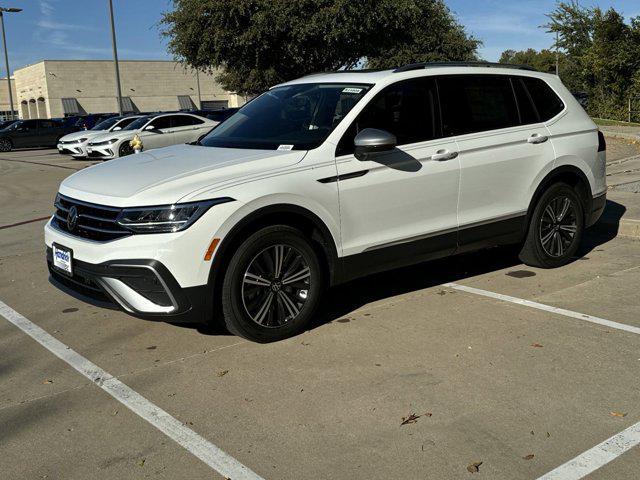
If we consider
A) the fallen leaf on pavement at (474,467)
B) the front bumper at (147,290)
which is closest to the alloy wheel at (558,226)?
the front bumper at (147,290)

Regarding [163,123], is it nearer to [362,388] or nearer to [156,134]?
[156,134]

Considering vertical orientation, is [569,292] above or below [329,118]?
below

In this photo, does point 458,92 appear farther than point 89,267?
Yes

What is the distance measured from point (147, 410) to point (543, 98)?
4611mm

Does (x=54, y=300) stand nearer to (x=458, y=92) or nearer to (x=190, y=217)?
(x=190, y=217)

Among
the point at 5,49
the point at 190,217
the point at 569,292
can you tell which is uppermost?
the point at 5,49

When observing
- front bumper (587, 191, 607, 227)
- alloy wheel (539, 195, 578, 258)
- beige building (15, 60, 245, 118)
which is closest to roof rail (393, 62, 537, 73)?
alloy wheel (539, 195, 578, 258)

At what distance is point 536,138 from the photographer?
6.19m

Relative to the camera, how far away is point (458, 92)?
5.80m

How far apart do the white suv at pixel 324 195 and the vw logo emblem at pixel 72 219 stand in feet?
0.04

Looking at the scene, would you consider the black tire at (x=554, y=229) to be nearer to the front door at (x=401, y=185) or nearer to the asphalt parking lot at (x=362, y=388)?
the asphalt parking lot at (x=362, y=388)

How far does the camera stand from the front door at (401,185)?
16.5ft

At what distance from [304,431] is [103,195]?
6.94 ft

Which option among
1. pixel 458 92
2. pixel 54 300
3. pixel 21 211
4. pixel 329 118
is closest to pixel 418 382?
pixel 329 118
